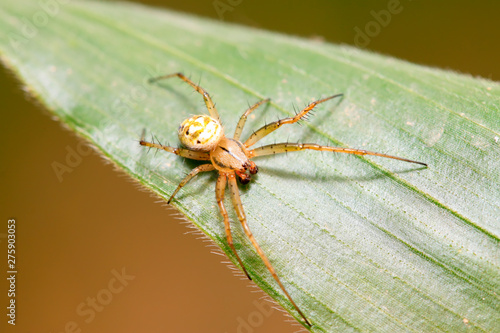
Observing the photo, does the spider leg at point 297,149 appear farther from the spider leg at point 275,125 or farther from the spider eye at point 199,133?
the spider eye at point 199,133

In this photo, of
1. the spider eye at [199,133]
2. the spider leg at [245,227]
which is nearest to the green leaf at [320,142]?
the spider leg at [245,227]

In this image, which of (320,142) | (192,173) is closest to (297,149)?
(320,142)

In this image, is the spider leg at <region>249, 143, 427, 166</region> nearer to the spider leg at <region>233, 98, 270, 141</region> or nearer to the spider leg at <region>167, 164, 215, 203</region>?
the spider leg at <region>233, 98, 270, 141</region>

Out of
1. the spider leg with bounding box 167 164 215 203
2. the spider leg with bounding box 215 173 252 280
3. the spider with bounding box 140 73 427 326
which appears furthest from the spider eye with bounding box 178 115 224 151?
the spider leg with bounding box 215 173 252 280

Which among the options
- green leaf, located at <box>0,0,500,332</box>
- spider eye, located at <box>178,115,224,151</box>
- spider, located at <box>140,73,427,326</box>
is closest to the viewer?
green leaf, located at <box>0,0,500,332</box>

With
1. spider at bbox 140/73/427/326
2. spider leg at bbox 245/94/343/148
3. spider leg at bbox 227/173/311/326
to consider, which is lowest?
spider leg at bbox 227/173/311/326

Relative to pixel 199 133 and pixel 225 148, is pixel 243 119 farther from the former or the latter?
pixel 199 133
